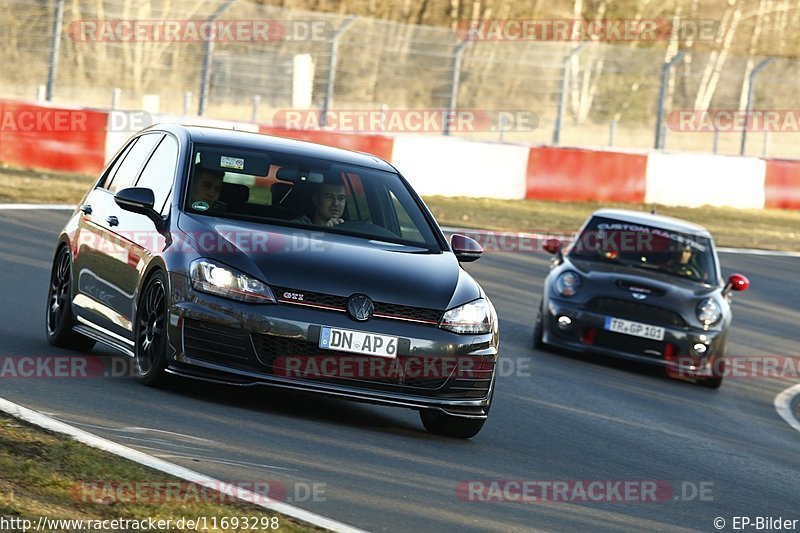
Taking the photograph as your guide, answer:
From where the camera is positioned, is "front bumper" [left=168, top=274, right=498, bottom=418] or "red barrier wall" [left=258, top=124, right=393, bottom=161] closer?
"front bumper" [left=168, top=274, right=498, bottom=418]

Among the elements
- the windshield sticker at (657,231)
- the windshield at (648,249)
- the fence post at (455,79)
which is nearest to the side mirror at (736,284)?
the windshield at (648,249)

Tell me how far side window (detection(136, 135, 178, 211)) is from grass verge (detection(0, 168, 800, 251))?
34.8 ft

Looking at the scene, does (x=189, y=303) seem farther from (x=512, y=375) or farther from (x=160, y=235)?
(x=512, y=375)

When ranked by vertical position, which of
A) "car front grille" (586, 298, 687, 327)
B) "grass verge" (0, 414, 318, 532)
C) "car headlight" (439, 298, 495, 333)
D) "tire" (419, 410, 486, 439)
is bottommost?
"car front grille" (586, 298, 687, 327)

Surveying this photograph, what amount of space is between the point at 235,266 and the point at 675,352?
6.56m

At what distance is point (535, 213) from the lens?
87.8 feet

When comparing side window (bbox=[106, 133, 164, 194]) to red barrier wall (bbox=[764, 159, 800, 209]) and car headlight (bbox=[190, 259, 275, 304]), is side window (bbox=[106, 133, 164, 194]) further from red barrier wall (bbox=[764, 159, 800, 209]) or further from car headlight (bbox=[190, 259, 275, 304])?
red barrier wall (bbox=[764, 159, 800, 209])

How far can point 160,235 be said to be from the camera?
878cm

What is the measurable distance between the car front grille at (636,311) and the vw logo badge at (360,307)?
6.04 m

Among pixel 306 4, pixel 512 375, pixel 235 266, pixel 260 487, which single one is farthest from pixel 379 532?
pixel 306 4

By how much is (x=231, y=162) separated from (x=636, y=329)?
5.62 meters

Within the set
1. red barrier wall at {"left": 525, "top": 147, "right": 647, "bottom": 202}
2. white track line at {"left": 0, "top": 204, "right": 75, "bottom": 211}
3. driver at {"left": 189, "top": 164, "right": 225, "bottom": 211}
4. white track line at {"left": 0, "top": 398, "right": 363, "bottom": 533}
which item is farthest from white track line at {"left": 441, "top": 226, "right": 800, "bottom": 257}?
white track line at {"left": 0, "top": 398, "right": 363, "bottom": 533}

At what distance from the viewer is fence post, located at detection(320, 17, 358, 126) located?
89.7 ft

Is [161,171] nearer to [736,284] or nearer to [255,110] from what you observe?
[736,284]
